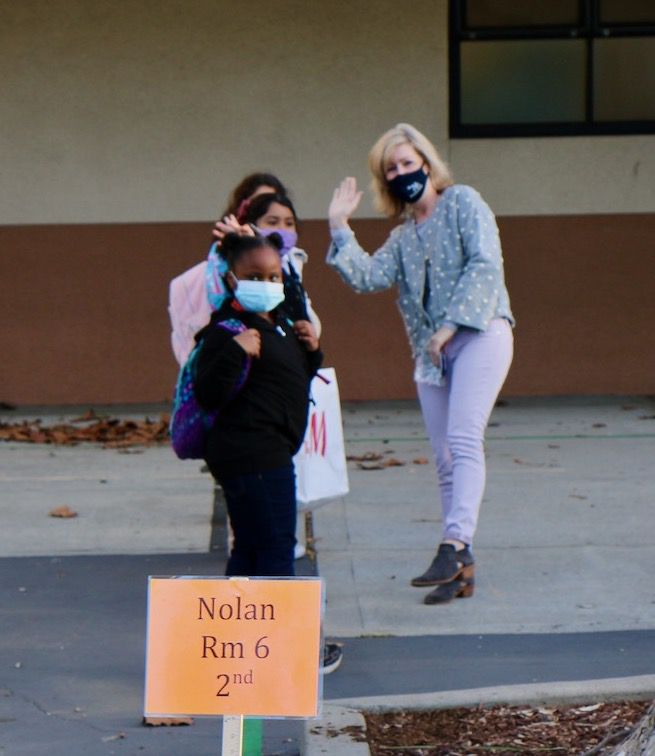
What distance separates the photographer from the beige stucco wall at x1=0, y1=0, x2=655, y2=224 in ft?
37.3

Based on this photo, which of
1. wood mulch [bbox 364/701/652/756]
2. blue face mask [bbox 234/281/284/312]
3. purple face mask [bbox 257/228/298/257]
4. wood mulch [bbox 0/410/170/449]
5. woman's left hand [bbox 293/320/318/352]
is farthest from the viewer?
wood mulch [bbox 0/410/170/449]

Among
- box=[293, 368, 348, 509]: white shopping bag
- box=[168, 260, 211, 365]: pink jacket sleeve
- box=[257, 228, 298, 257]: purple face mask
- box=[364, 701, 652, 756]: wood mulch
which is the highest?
box=[257, 228, 298, 257]: purple face mask

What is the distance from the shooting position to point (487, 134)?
38.0ft

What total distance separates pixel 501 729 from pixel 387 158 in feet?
8.74

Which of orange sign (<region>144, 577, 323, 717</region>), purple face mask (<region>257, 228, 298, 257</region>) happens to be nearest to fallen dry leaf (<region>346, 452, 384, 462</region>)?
purple face mask (<region>257, 228, 298, 257</region>)

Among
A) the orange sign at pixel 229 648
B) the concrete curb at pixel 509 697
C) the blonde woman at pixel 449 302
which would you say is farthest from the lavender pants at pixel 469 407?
the orange sign at pixel 229 648

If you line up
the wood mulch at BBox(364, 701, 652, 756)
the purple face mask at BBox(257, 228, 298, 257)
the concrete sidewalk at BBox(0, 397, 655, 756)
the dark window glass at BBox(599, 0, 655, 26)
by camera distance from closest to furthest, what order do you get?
the wood mulch at BBox(364, 701, 652, 756)
the concrete sidewalk at BBox(0, 397, 655, 756)
the purple face mask at BBox(257, 228, 298, 257)
the dark window glass at BBox(599, 0, 655, 26)

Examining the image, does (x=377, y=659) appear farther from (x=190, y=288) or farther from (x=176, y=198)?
(x=176, y=198)

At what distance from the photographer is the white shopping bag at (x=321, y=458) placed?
22.1ft

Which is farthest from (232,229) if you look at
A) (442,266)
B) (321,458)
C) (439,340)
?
(321,458)

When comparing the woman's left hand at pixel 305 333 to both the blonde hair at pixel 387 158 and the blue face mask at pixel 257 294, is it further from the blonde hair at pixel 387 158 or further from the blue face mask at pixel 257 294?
the blonde hair at pixel 387 158

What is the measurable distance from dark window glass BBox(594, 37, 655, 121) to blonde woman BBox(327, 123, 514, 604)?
5.40 metres

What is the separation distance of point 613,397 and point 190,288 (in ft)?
18.8

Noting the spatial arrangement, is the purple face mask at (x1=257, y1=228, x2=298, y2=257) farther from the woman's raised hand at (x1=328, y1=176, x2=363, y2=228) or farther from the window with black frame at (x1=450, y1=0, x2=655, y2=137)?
the window with black frame at (x1=450, y1=0, x2=655, y2=137)
